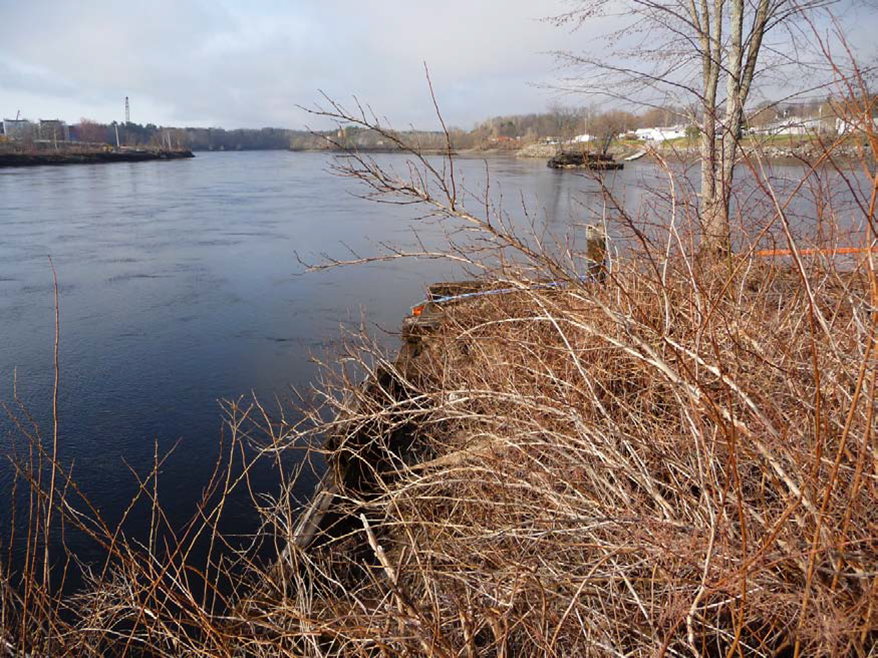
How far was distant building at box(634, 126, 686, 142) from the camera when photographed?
486 centimetres

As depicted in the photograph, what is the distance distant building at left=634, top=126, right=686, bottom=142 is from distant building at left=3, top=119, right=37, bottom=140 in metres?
87.4

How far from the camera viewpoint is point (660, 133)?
16.3 ft

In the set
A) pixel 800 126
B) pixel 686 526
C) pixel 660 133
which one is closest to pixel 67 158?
pixel 660 133

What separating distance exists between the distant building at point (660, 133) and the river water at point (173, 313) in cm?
33

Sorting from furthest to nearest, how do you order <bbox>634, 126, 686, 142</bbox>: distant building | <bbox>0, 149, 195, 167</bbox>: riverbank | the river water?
<bbox>0, 149, 195, 167</bbox>: riverbank, the river water, <bbox>634, 126, 686, 142</bbox>: distant building

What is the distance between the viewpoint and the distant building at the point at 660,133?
486 cm

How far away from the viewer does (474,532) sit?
3025 millimetres

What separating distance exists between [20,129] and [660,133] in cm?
9447

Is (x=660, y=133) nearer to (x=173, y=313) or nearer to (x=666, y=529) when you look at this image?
(x=666, y=529)

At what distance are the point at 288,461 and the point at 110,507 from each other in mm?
1490

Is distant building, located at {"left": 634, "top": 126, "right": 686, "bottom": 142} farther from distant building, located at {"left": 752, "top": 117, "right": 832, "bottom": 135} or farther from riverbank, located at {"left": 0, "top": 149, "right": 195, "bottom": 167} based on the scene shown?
riverbank, located at {"left": 0, "top": 149, "right": 195, "bottom": 167}

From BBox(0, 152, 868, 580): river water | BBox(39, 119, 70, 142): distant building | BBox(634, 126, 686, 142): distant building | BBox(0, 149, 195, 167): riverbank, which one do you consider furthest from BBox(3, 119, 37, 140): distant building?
BBox(634, 126, 686, 142): distant building

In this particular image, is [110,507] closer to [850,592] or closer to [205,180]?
[850,592]

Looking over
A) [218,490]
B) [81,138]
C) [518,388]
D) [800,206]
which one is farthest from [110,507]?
[81,138]
